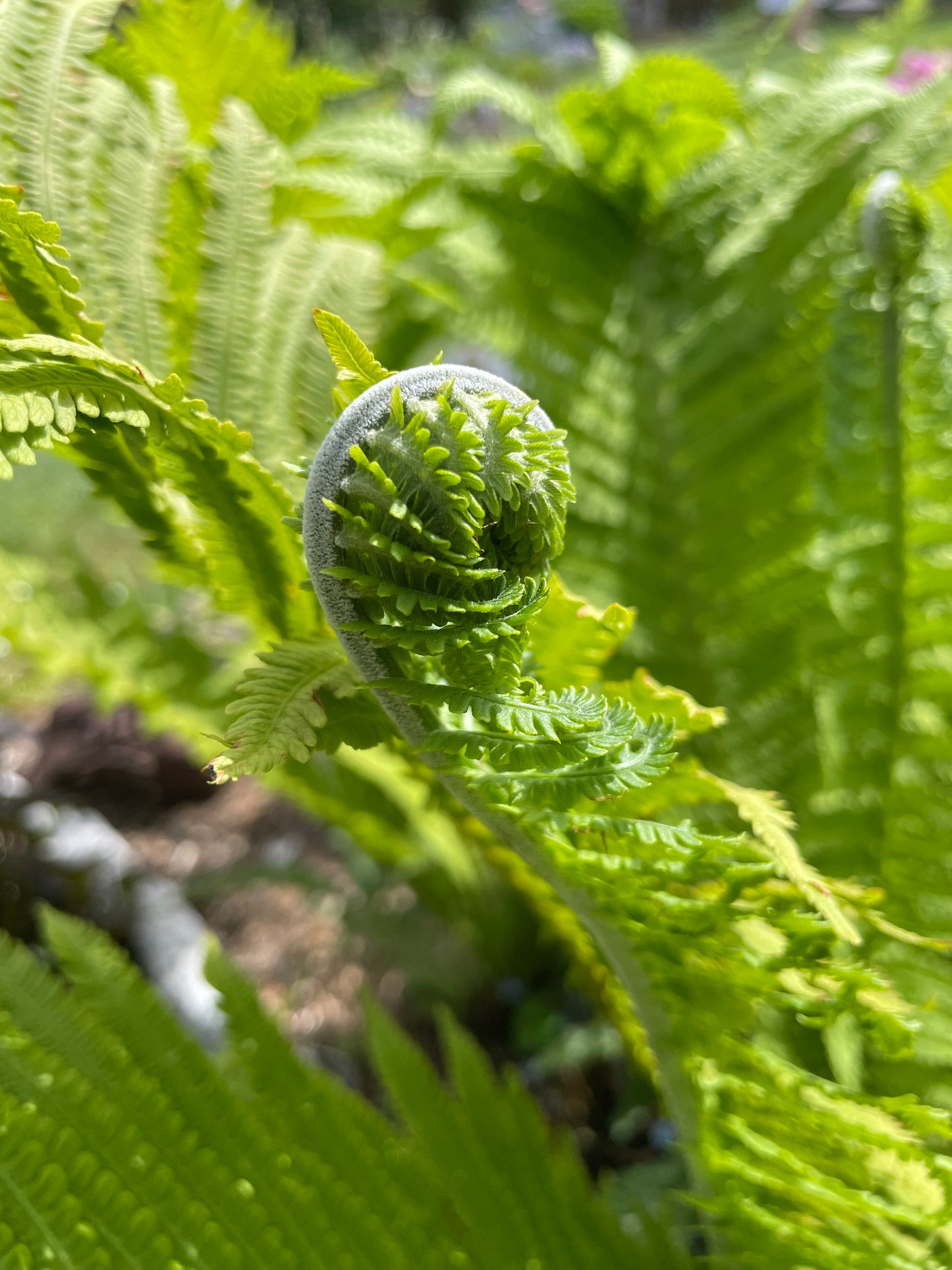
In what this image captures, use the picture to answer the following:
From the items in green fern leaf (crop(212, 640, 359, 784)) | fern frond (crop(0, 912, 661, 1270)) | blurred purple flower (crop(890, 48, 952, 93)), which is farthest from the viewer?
blurred purple flower (crop(890, 48, 952, 93))

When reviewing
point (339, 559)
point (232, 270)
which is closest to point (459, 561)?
point (339, 559)

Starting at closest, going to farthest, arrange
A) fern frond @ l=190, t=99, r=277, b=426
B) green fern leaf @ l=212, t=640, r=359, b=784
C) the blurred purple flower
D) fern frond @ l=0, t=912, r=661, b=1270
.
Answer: green fern leaf @ l=212, t=640, r=359, b=784
fern frond @ l=0, t=912, r=661, b=1270
fern frond @ l=190, t=99, r=277, b=426
the blurred purple flower

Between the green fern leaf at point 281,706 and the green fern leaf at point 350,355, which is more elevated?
the green fern leaf at point 350,355

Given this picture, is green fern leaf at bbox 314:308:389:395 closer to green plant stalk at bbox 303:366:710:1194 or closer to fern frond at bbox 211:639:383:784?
green plant stalk at bbox 303:366:710:1194

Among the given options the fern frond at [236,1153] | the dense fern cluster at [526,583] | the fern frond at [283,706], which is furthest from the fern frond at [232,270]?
the fern frond at [236,1153]

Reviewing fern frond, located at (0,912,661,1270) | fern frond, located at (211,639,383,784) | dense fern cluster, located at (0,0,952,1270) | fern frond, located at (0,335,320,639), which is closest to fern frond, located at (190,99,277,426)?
dense fern cluster, located at (0,0,952,1270)

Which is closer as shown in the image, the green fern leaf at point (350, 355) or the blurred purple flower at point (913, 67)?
the green fern leaf at point (350, 355)

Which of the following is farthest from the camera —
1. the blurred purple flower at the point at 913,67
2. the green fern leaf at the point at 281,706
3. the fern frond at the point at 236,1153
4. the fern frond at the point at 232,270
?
the blurred purple flower at the point at 913,67

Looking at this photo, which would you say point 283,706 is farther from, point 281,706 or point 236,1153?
point 236,1153

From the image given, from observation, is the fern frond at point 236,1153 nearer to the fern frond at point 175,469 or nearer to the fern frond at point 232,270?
the fern frond at point 175,469
